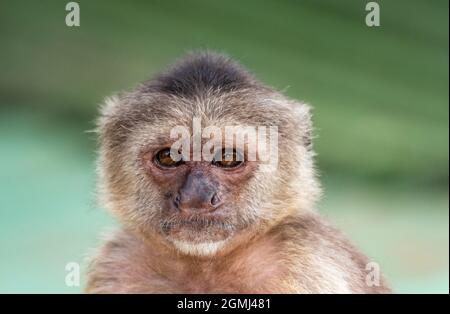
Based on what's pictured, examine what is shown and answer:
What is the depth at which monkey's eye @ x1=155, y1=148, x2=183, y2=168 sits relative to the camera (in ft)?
12.0

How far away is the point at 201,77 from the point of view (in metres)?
3.91

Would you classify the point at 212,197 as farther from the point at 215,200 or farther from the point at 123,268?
the point at 123,268

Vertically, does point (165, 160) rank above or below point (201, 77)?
below

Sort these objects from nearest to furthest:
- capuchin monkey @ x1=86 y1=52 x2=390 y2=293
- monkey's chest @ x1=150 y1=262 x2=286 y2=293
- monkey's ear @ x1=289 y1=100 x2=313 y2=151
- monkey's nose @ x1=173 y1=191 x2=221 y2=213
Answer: monkey's nose @ x1=173 y1=191 x2=221 y2=213 → capuchin monkey @ x1=86 y1=52 x2=390 y2=293 → monkey's chest @ x1=150 y1=262 x2=286 y2=293 → monkey's ear @ x1=289 y1=100 x2=313 y2=151

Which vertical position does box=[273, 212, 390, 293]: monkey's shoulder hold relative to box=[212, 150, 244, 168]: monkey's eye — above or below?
below

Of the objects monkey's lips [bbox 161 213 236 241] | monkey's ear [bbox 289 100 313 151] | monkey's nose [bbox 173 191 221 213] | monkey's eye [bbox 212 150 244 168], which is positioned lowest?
monkey's lips [bbox 161 213 236 241]

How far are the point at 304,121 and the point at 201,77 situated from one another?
54cm

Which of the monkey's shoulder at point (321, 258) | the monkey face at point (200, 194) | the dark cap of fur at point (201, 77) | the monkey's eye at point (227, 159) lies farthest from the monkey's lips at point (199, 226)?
the dark cap of fur at point (201, 77)

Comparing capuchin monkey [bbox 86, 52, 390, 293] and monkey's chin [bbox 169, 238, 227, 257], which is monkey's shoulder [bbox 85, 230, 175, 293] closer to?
capuchin monkey [bbox 86, 52, 390, 293]

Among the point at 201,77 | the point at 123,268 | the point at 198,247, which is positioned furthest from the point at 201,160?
the point at 123,268

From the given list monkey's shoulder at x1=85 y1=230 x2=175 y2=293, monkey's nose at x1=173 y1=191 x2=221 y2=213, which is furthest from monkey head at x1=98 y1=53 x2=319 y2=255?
monkey's shoulder at x1=85 y1=230 x2=175 y2=293

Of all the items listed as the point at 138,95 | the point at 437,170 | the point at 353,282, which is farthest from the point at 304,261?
the point at 437,170

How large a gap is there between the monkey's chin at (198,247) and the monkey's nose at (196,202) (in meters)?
0.14

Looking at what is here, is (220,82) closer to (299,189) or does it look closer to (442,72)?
(299,189)
